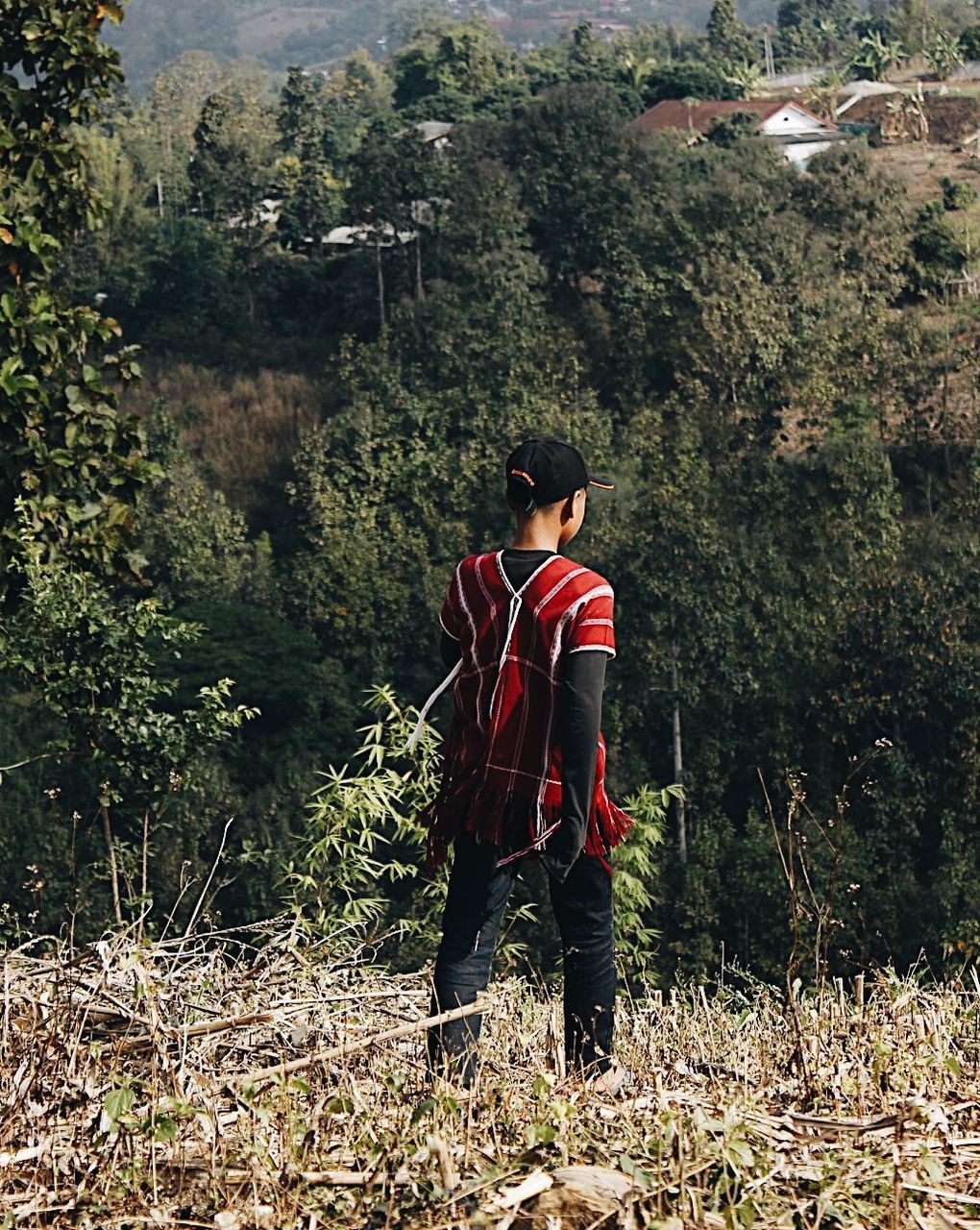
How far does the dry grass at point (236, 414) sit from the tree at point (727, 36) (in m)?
36.8

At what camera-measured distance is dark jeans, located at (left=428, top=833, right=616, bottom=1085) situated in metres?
→ 3.30

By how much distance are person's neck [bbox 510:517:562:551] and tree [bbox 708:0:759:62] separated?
66.1 meters

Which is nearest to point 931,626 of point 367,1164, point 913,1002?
point 913,1002

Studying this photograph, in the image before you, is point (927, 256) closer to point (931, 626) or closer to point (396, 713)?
point (931, 626)

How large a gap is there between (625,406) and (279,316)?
10.7 meters

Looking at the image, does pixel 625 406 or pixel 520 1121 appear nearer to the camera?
pixel 520 1121

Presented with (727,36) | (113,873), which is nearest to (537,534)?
(113,873)

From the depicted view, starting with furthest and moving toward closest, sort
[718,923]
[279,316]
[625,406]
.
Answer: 1. [279,316]
2. [625,406]
3. [718,923]

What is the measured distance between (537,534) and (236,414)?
3184 cm

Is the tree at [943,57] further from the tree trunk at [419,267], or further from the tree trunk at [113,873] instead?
the tree trunk at [113,873]

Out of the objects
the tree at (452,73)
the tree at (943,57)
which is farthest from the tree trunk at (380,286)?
the tree at (943,57)

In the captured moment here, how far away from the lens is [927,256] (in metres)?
34.8

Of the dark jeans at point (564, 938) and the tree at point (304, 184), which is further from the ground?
the dark jeans at point (564, 938)

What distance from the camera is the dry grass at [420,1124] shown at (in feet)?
8.16
